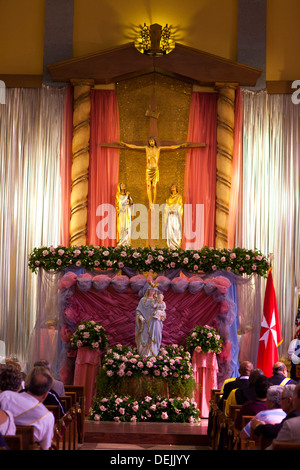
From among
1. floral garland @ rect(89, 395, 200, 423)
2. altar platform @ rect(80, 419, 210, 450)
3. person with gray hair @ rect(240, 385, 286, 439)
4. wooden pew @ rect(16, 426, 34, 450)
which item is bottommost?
altar platform @ rect(80, 419, 210, 450)

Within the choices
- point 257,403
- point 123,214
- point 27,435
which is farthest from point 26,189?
point 27,435

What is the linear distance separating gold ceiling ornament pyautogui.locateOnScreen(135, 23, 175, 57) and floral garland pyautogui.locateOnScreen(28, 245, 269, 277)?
18.5 feet

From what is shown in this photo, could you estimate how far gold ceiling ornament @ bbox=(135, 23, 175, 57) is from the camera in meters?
16.0

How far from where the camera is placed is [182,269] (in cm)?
1222

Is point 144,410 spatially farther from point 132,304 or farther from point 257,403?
point 257,403

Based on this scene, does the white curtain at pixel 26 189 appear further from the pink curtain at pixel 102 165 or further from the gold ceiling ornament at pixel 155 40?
the gold ceiling ornament at pixel 155 40

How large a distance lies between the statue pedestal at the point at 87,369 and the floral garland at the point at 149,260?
162cm

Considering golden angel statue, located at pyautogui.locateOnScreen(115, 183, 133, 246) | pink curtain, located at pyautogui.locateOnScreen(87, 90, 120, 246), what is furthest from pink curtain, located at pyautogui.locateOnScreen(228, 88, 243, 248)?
pink curtain, located at pyautogui.locateOnScreen(87, 90, 120, 246)

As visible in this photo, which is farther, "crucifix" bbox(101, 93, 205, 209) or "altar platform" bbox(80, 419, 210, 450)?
"crucifix" bbox(101, 93, 205, 209)

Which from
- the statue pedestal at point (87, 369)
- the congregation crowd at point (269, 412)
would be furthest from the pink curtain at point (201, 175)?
the congregation crowd at point (269, 412)

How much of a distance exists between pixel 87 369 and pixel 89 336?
488mm

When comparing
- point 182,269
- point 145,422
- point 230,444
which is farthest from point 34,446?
point 182,269

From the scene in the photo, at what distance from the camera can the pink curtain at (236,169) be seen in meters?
16.0

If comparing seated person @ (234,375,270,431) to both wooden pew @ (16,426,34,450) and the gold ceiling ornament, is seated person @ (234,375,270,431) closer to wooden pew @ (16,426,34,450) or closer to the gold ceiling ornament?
wooden pew @ (16,426,34,450)
